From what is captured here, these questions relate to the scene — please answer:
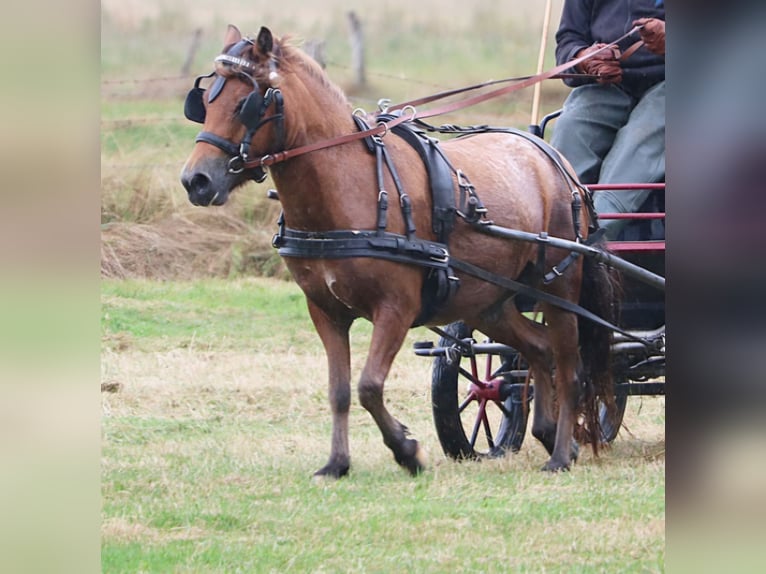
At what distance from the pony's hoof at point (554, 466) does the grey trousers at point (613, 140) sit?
112cm

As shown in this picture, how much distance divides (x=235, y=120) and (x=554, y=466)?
6.63 ft

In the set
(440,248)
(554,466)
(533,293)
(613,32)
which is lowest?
(554,466)

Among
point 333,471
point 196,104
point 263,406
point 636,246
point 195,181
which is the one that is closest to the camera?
point 195,181

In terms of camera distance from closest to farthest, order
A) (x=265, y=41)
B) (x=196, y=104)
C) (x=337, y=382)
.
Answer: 1. (x=265, y=41)
2. (x=196, y=104)
3. (x=337, y=382)

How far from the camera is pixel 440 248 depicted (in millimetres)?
4660

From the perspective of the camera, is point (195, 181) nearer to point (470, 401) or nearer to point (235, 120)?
point (235, 120)

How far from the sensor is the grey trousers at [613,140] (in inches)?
211

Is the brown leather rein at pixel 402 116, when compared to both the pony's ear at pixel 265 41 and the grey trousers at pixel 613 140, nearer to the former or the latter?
the grey trousers at pixel 613 140

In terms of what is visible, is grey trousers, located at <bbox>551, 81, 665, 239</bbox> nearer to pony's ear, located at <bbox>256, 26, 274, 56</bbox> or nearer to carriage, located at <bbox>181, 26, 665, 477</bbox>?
carriage, located at <bbox>181, 26, 665, 477</bbox>

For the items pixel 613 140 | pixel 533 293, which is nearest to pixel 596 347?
pixel 533 293

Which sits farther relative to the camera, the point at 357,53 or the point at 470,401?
the point at 357,53

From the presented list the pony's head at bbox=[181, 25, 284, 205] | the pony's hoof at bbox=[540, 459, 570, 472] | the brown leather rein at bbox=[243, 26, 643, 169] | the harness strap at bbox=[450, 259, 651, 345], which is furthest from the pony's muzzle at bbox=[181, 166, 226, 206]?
the pony's hoof at bbox=[540, 459, 570, 472]

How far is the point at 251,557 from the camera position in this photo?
3195 mm

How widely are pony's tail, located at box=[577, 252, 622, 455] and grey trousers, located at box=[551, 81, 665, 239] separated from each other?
241 mm
